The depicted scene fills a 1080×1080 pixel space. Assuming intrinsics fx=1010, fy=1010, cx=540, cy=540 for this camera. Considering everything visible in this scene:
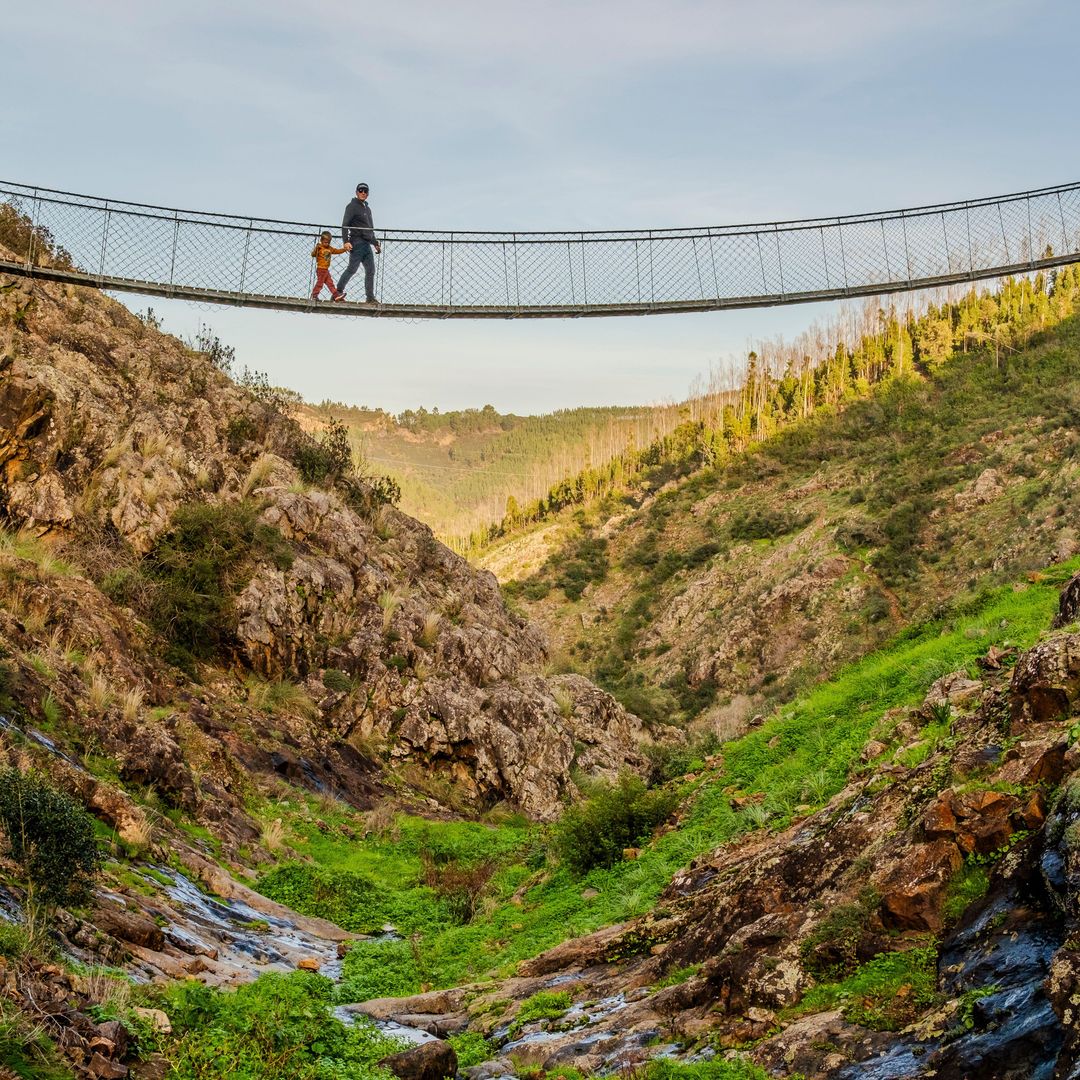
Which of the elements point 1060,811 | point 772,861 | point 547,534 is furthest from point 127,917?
point 547,534

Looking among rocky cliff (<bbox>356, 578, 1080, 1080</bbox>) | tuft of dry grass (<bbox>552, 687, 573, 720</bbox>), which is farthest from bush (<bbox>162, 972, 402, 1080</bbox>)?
tuft of dry grass (<bbox>552, 687, 573, 720</bbox>)

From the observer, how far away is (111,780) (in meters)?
11.5

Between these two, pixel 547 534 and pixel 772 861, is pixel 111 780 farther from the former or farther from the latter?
pixel 547 534

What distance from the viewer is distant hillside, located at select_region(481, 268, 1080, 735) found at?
43250mm

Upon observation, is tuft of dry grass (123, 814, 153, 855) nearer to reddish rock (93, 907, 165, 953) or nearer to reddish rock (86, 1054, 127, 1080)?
reddish rock (93, 907, 165, 953)

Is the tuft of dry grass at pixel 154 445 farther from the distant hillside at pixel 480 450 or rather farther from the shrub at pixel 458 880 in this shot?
the distant hillside at pixel 480 450

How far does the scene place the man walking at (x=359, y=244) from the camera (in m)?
15.6

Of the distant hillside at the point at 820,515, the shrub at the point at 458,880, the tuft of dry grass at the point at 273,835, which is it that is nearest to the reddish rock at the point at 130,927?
the tuft of dry grass at the point at 273,835

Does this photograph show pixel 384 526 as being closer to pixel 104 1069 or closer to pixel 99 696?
pixel 99 696

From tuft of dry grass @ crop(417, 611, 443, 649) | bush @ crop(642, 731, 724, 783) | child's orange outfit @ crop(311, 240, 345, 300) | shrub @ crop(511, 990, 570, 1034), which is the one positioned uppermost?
child's orange outfit @ crop(311, 240, 345, 300)

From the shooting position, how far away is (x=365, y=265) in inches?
616

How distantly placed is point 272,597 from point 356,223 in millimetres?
7400

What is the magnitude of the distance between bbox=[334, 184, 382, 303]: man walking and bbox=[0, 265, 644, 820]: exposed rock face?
6302 millimetres

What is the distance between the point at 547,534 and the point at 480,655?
2255 inches
